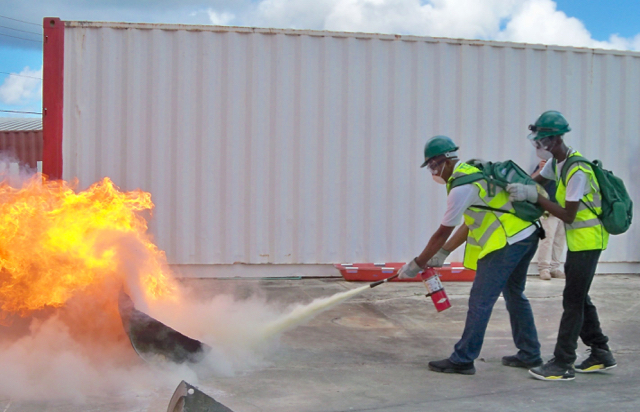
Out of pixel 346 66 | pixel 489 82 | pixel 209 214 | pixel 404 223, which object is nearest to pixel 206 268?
pixel 209 214

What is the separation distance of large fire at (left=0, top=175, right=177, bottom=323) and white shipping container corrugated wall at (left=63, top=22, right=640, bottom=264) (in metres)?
3.48

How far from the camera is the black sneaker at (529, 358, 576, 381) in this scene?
450 centimetres

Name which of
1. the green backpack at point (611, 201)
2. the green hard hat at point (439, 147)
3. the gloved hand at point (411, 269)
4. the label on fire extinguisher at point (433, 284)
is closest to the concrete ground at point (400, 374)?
the label on fire extinguisher at point (433, 284)

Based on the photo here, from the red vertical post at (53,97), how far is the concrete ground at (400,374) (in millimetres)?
3691

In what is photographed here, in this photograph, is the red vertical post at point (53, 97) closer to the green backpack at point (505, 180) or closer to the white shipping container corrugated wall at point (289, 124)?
the white shipping container corrugated wall at point (289, 124)

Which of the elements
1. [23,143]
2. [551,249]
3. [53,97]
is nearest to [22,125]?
[23,143]

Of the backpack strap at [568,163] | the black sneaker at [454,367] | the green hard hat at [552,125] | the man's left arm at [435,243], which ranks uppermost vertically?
the green hard hat at [552,125]

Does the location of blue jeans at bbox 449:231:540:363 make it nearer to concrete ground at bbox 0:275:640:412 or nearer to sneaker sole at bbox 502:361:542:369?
concrete ground at bbox 0:275:640:412

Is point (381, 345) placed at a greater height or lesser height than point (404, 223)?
lesser

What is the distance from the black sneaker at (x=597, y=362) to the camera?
4.73m

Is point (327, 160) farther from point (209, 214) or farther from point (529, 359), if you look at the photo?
point (529, 359)

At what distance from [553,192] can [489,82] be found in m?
4.12

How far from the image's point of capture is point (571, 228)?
4.52 meters

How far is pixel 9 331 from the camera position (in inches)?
187
